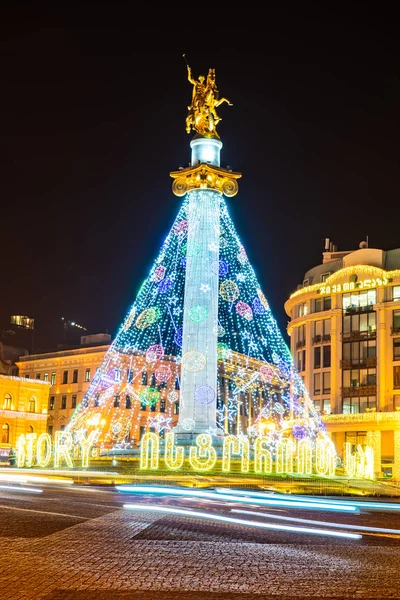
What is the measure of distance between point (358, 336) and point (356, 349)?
121 cm

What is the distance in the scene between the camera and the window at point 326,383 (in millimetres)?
75125

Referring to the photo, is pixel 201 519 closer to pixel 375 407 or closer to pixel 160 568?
pixel 160 568

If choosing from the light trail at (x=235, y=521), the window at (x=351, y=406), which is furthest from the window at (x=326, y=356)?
the light trail at (x=235, y=521)

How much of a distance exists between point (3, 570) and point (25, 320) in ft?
336

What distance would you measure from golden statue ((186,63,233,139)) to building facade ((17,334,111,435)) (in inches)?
1831

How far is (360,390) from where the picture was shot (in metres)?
71.9

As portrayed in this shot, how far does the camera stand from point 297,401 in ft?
253

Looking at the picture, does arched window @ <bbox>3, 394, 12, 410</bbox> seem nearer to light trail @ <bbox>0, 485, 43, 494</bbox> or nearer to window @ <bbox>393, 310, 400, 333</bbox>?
window @ <bbox>393, 310, 400, 333</bbox>


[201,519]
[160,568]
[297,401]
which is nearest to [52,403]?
[297,401]

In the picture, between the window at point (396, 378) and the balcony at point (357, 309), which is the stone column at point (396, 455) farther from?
the balcony at point (357, 309)

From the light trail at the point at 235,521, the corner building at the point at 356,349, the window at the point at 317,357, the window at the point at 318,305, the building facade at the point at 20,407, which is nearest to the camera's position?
the light trail at the point at 235,521

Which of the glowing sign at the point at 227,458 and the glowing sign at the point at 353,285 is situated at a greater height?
the glowing sign at the point at 353,285

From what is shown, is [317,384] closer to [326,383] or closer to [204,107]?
[326,383]

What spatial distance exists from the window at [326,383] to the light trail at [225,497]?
47.6m
